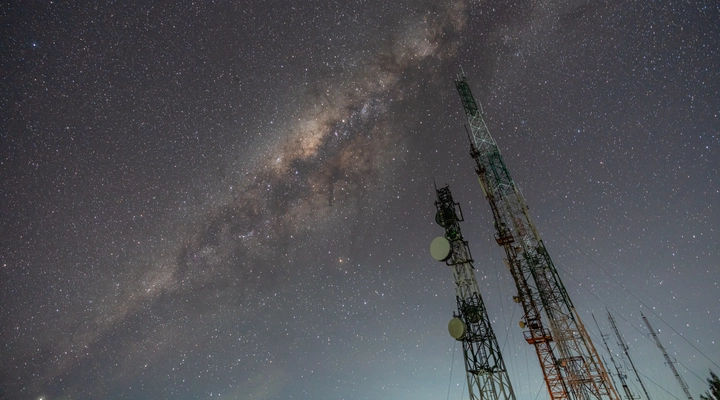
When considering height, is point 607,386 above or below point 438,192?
below

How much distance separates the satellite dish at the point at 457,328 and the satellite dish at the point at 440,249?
3.83m

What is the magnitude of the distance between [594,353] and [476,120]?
26907 mm

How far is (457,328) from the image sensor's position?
63.8ft

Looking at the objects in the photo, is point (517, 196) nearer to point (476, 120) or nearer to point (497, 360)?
point (476, 120)

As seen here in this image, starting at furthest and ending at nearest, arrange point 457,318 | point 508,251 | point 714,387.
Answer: point 714,387, point 508,251, point 457,318

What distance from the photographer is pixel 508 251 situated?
3384 centimetres

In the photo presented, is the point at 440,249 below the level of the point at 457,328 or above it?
above

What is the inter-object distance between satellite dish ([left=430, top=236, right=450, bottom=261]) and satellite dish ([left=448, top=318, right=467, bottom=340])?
12.6ft

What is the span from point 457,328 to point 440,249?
4.88 metres

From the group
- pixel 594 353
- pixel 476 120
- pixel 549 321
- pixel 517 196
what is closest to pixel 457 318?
pixel 549 321

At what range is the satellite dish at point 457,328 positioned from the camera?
1917 centimetres

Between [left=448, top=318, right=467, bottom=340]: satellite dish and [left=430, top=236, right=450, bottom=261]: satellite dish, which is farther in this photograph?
[left=430, top=236, right=450, bottom=261]: satellite dish

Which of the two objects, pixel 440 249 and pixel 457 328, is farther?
pixel 440 249

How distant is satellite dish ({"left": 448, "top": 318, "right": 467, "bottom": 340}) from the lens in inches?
755
